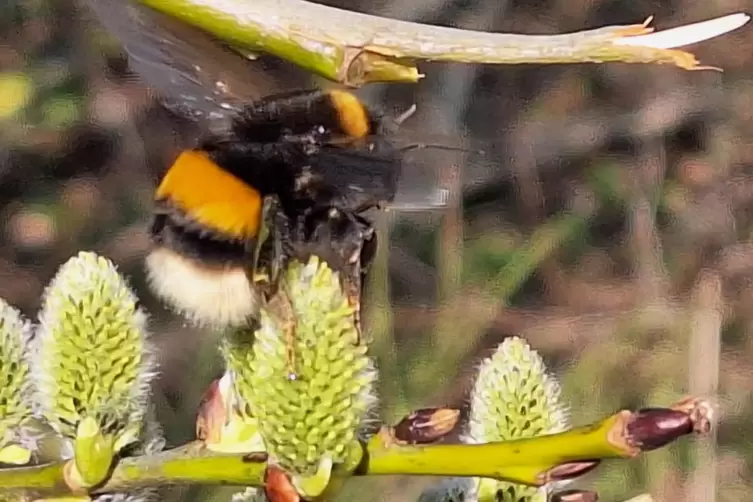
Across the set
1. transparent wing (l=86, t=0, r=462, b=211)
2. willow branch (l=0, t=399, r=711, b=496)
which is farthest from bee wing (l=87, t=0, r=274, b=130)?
willow branch (l=0, t=399, r=711, b=496)

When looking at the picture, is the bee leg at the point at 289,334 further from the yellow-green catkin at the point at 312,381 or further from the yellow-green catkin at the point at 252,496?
the yellow-green catkin at the point at 252,496

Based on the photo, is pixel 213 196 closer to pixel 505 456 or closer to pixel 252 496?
pixel 252 496

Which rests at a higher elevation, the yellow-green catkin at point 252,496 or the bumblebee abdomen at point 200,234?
the bumblebee abdomen at point 200,234

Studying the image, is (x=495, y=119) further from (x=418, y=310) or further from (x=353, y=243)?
(x=353, y=243)

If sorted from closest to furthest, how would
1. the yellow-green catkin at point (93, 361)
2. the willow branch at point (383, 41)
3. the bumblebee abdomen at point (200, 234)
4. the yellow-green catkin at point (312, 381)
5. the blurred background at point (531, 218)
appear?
the willow branch at point (383, 41) < the yellow-green catkin at point (312, 381) < the yellow-green catkin at point (93, 361) < the bumblebee abdomen at point (200, 234) < the blurred background at point (531, 218)

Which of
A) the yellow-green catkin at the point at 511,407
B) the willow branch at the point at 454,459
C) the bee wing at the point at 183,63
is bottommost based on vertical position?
the willow branch at the point at 454,459

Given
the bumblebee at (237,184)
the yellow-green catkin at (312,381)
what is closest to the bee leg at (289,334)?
the yellow-green catkin at (312,381)

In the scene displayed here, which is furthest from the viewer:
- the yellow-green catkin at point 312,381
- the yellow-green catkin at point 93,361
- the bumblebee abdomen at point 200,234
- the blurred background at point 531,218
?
the blurred background at point 531,218

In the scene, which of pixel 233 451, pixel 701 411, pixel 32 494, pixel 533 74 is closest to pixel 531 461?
pixel 701 411
